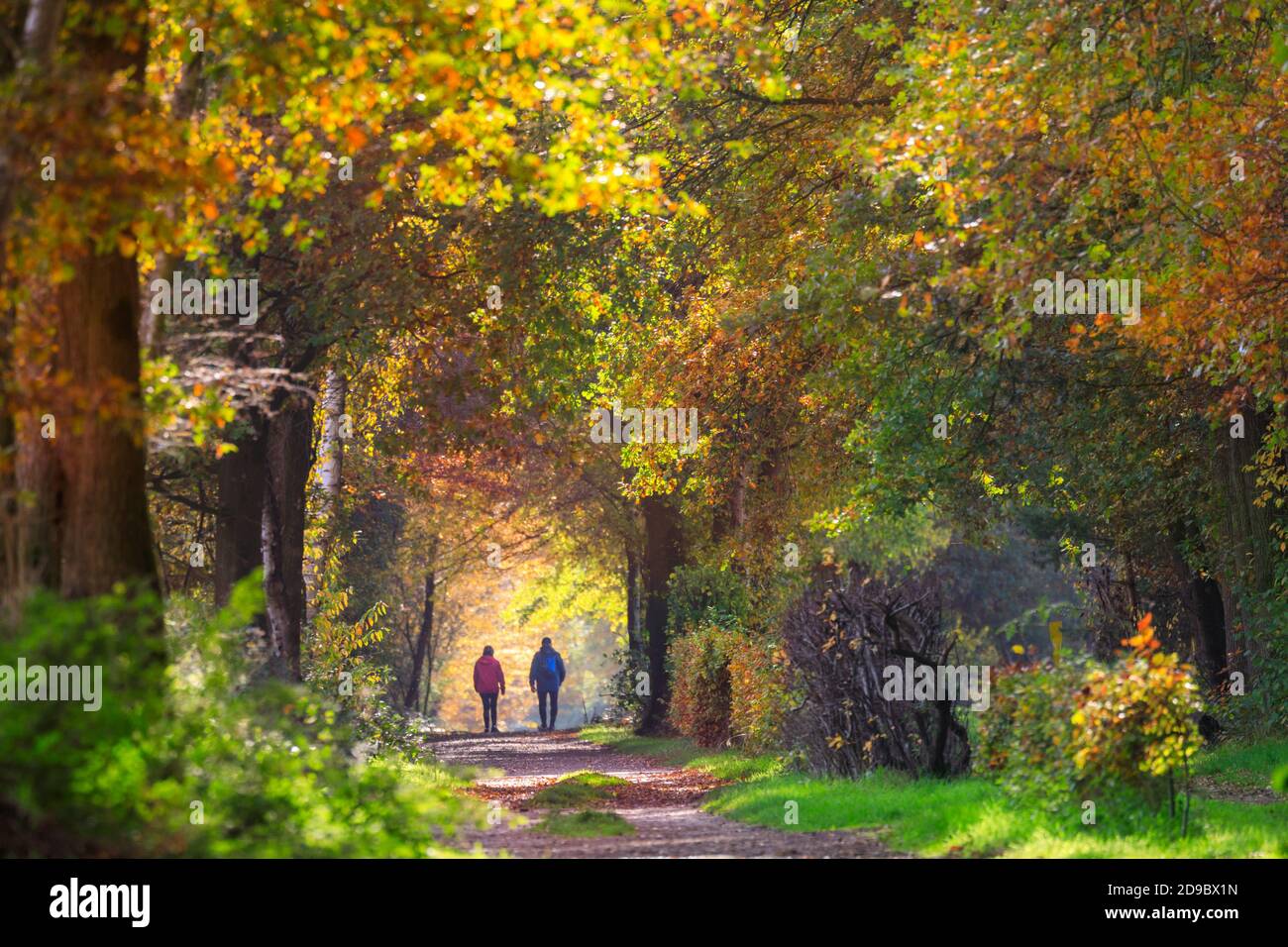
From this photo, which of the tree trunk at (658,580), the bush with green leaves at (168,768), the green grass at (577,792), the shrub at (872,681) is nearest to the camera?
the bush with green leaves at (168,768)

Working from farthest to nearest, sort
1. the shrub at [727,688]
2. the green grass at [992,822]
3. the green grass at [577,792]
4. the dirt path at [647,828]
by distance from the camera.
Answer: the shrub at [727,688], the green grass at [577,792], the dirt path at [647,828], the green grass at [992,822]

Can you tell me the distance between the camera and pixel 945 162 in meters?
13.8

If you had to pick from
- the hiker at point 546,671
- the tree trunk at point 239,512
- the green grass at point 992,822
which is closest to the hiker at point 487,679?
the hiker at point 546,671

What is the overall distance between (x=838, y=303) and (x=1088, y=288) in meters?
2.65

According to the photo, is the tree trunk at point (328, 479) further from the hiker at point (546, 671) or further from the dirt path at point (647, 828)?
the hiker at point (546, 671)

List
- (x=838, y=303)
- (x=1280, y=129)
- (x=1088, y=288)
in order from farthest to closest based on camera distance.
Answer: (x=838, y=303) → (x=1088, y=288) → (x=1280, y=129)

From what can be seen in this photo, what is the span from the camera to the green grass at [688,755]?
63.8ft

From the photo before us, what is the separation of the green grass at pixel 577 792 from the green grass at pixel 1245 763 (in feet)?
21.0

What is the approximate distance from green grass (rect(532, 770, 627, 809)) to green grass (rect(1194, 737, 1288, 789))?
6411mm

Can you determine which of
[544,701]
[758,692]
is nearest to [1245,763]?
[758,692]

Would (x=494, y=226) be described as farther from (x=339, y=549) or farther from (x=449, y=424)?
(x=339, y=549)

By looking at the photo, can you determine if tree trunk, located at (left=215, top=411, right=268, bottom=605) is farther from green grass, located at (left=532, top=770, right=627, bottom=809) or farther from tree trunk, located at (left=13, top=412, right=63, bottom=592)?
tree trunk, located at (left=13, top=412, right=63, bottom=592)

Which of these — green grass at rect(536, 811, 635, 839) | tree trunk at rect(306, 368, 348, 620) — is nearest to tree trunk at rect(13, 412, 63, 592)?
green grass at rect(536, 811, 635, 839)
